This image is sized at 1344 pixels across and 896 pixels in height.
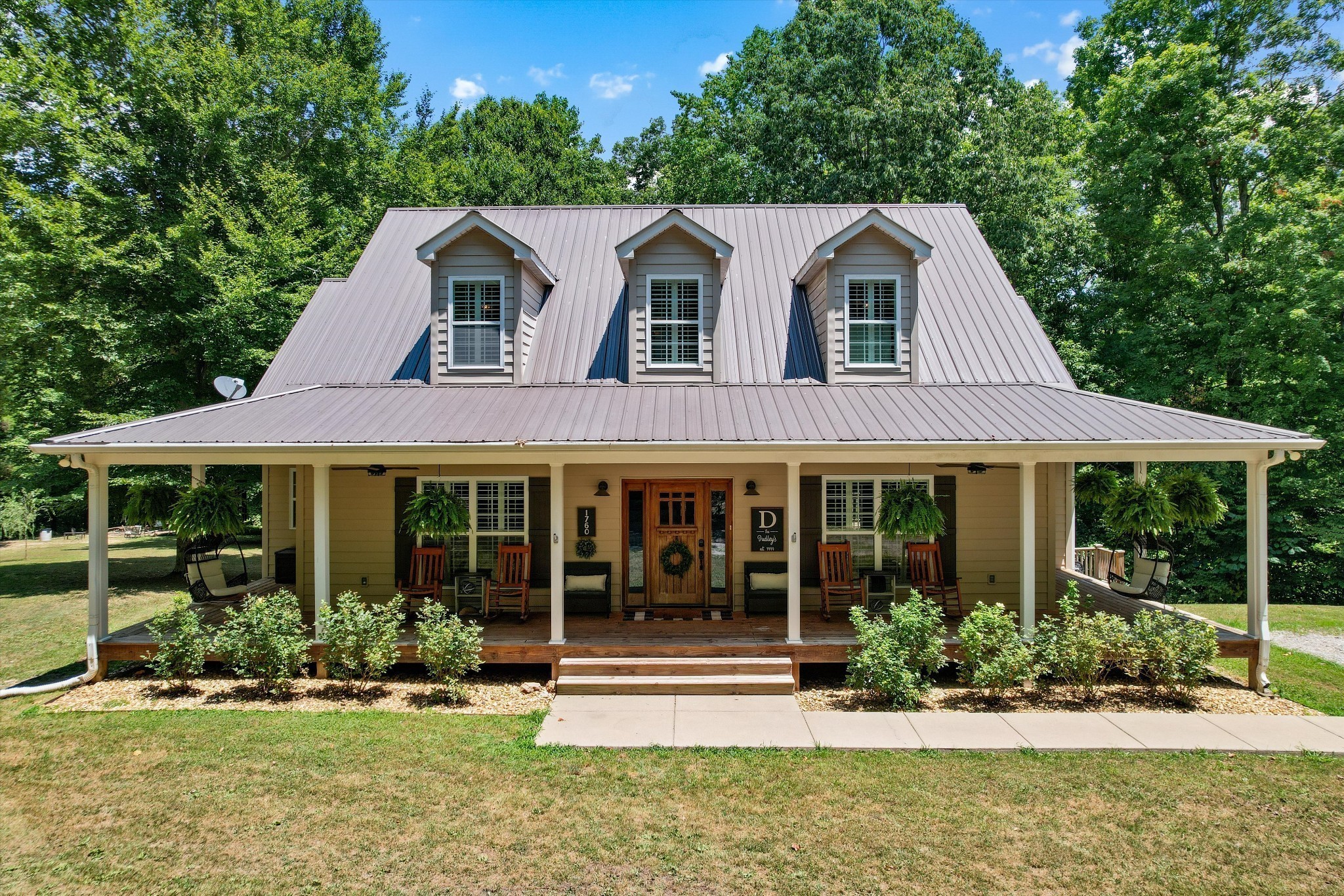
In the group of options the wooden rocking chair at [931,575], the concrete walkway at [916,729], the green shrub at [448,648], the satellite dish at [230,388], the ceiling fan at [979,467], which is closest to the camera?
the concrete walkway at [916,729]

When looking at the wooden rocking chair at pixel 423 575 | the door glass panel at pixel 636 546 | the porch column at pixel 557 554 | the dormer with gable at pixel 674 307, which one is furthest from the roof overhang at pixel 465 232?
the wooden rocking chair at pixel 423 575

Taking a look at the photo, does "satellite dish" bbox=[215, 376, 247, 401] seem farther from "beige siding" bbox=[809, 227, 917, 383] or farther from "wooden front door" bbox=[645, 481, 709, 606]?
"beige siding" bbox=[809, 227, 917, 383]

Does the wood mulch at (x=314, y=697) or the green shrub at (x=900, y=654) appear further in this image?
the wood mulch at (x=314, y=697)

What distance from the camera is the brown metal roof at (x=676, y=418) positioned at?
7762mm

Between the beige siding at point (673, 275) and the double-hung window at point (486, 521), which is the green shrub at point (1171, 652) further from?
the double-hung window at point (486, 521)

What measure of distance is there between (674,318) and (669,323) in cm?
16

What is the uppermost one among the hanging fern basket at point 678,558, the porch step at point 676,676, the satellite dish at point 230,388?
the satellite dish at point 230,388

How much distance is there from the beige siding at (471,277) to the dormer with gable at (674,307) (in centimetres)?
183

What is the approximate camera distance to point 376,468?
9.52m

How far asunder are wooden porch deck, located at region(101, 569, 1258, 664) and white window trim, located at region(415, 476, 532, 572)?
1.20m

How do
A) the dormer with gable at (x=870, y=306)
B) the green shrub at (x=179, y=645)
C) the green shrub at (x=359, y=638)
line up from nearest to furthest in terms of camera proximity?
the green shrub at (x=359, y=638) → the green shrub at (x=179, y=645) → the dormer with gable at (x=870, y=306)

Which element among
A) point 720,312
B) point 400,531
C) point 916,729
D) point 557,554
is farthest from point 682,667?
point 720,312

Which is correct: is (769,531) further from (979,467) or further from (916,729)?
(916,729)

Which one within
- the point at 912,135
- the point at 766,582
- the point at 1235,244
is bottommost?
the point at 766,582
